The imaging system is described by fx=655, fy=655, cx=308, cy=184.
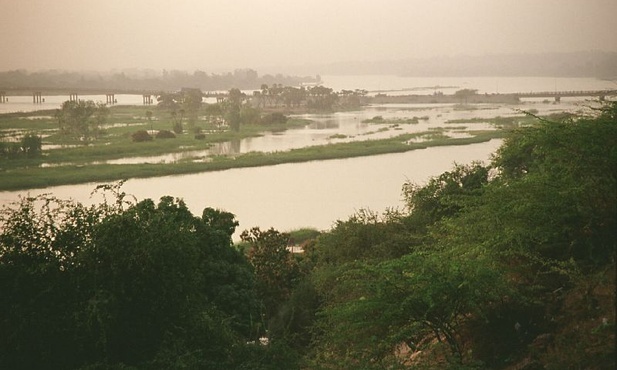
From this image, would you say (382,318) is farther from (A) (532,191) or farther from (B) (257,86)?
(B) (257,86)

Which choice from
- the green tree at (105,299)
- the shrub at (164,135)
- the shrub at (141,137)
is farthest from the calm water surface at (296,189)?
the shrub at (164,135)

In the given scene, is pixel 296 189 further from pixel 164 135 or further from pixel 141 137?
pixel 164 135

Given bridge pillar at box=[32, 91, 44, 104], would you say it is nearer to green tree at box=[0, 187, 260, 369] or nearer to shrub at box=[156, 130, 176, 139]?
shrub at box=[156, 130, 176, 139]

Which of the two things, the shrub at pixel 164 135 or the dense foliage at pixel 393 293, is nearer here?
the dense foliage at pixel 393 293

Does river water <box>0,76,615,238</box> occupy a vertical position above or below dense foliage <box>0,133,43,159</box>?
below

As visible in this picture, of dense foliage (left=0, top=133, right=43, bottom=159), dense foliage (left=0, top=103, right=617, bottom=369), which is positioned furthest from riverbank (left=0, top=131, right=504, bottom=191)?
dense foliage (left=0, top=103, right=617, bottom=369)

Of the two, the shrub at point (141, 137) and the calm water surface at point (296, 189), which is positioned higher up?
the shrub at point (141, 137)

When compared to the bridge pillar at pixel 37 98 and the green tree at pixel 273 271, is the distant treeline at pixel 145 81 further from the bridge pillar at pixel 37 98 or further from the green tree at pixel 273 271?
the green tree at pixel 273 271

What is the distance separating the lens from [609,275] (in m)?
7.08

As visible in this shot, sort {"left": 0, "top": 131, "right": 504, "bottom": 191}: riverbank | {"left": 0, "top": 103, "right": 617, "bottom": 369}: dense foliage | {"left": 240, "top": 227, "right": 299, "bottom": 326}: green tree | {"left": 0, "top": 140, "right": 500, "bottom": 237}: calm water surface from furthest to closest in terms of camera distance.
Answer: {"left": 0, "top": 131, "right": 504, "bottom": 191}: riverbank
{"left": 0, "top": 140, "right": 500, "bottom": 237}: calm water surface
{"left": 240, "top": 227, "right": 299, "bottom": 326}: green tree
{"left": 0, "top": 103, "right": 617, "bottom": 369}: dense foliage

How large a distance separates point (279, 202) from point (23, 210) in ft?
59.2

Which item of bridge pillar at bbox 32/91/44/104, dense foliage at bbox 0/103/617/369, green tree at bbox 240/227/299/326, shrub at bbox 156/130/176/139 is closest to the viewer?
dense foliage at bbox 0/103/617/369

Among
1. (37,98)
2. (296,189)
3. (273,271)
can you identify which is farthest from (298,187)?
(37,98)

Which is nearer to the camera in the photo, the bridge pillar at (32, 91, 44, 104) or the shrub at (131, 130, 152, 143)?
the shrub at (131, 130, 152, 143)
